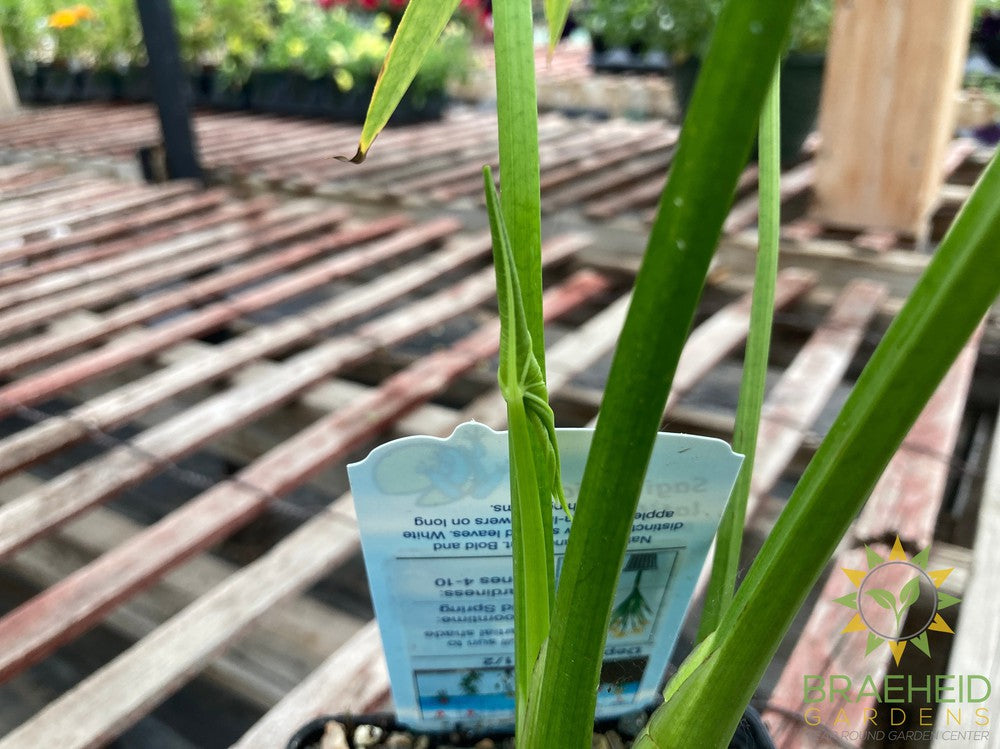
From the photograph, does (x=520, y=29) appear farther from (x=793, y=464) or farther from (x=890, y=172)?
(x=890, y=172)

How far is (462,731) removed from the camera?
1.46 ft

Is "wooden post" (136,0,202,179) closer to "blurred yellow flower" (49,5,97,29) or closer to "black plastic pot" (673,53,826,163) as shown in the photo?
"black plastic pot" (673,53,826,163)

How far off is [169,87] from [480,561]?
5.65ft

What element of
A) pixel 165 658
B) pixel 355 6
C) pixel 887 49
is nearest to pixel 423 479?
pixel 165 658

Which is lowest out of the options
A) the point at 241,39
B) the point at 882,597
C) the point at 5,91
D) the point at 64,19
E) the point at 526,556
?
the point at 882,597

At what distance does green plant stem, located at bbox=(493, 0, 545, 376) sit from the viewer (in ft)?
0.92

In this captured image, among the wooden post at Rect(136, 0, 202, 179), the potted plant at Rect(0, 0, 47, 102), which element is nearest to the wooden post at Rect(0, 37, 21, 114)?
the potted plant at Rect(0, 0, 47, 102)

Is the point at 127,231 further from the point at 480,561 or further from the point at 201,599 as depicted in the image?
the point at 480,561

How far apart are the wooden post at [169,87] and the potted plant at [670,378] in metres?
1.66

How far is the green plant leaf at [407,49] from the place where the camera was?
295 mm

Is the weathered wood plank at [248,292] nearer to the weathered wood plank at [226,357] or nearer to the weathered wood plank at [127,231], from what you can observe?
the weathered wood plank at [226,357]

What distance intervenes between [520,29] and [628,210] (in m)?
1.35
